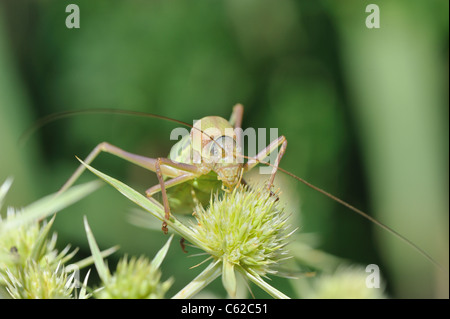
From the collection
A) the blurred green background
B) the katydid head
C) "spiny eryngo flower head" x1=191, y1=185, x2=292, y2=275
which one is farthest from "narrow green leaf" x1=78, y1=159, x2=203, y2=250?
the blurred green background

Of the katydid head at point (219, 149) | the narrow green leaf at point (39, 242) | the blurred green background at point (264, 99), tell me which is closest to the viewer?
the narrow green leaf at point (39, 242)

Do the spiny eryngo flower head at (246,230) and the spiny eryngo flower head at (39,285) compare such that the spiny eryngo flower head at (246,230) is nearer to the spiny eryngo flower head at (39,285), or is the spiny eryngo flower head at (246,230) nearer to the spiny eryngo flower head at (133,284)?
the spiny eryngo flower head at (133,284)

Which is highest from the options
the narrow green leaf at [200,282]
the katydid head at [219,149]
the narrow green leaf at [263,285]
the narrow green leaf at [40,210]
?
the katydid head at [219,149]

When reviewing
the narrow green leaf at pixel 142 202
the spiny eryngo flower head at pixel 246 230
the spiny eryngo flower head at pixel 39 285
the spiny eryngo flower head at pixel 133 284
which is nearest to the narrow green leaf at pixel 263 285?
the spiny eryngo flower head at pixel 246 230

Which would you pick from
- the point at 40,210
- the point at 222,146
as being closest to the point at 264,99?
the point at 222,146

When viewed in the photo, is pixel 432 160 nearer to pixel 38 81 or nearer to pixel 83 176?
pixel 83 176
